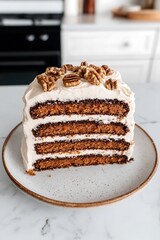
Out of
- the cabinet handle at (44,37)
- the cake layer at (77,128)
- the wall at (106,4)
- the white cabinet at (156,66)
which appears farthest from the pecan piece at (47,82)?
the wall at (106,4)

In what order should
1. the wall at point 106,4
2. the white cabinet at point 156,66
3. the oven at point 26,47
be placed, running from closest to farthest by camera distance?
the oven at point 26,47
the white cabinet at point 156,66
the wall at point 106,4

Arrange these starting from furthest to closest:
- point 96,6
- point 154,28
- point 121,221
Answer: point 96,6, point 154,28, point 121,221

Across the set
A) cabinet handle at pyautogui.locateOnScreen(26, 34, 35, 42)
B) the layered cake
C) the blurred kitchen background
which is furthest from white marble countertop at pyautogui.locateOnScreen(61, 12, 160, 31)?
the layered cake

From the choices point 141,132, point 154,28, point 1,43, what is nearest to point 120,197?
point 141,132

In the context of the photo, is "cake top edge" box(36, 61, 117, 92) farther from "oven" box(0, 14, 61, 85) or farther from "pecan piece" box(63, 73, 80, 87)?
"oven" box(0, 14, 61, 85)

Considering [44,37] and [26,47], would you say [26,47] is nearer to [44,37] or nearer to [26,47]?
[26,47]

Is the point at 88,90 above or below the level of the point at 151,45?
above

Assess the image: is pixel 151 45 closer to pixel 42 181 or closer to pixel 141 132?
pixel 141 132

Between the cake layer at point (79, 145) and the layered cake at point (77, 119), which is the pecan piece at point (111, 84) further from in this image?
the cake layer at point (79, 145)
